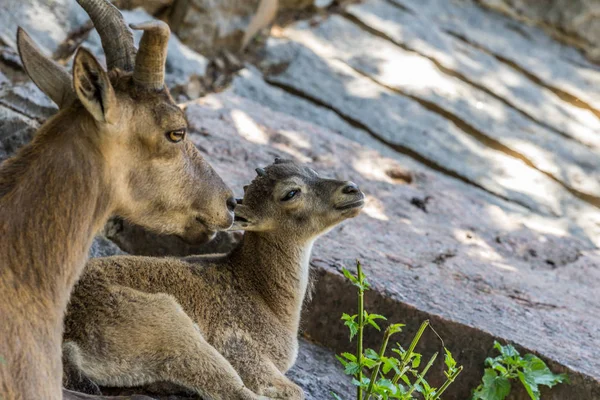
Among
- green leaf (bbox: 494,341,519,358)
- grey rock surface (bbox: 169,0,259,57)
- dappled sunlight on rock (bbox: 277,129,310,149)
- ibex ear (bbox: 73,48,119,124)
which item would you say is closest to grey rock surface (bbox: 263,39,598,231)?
grey rock surface (bbox: 169,0,259,57)

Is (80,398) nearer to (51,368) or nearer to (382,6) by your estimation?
(51,368)

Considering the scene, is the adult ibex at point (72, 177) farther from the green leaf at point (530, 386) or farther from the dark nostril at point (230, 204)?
the green leaf at point (530, 386)

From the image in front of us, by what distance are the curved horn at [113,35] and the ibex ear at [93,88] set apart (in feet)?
1.54

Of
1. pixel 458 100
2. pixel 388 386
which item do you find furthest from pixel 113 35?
pixel 458 100

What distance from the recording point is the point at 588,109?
1284cm

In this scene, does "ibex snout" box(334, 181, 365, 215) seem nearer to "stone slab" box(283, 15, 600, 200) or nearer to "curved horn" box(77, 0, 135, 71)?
"curved horn" box(77, 0, 135, 71)

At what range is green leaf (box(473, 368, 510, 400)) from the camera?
5.97 metres

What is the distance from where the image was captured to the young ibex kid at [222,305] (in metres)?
4.91

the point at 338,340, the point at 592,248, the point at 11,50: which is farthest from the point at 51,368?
the point at 592,248

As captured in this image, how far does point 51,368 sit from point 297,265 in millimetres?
2192

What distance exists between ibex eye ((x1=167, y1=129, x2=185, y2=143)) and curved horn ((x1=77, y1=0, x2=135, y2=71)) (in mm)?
403

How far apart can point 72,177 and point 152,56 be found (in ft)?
2.33

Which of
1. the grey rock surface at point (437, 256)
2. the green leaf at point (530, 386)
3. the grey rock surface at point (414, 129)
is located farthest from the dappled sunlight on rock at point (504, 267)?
the grey rock surface at point (414, 129)

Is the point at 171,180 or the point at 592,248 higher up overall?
the point at 171,180
